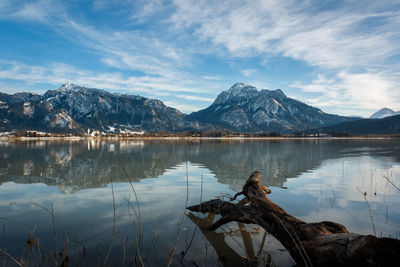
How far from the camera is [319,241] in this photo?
5.88m

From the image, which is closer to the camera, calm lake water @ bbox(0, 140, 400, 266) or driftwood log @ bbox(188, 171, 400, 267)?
driftwood log @ bbox(188, 171, 400, 267)

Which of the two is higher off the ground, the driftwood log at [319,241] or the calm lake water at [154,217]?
the driftwood log at [319,241]

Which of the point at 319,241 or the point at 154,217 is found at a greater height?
the point at 319,241

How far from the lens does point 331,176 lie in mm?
23297

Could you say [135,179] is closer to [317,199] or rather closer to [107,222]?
[107,222]

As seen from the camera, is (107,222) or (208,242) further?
(107,222)

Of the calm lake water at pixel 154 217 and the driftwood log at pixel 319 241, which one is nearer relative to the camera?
the driftwood log at pixel 319 241

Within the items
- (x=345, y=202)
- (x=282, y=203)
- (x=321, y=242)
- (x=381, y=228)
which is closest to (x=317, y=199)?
(x=345, y=202)

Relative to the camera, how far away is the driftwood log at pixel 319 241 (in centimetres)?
468

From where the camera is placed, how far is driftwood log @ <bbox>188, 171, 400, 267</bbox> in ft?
15.4

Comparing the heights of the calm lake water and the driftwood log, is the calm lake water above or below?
below

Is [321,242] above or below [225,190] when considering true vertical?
above

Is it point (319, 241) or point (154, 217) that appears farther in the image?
point (154, 217)

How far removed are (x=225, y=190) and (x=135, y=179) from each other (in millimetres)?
8793
